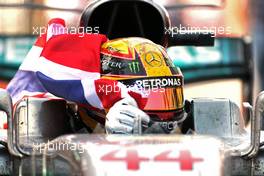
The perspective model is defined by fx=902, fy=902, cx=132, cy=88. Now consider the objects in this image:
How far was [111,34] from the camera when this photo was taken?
3025 millimetres

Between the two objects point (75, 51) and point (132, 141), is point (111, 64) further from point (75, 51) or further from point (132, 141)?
point (132, 141)

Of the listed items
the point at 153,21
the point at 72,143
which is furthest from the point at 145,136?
the point at 153,21

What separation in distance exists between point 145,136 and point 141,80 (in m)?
0.42

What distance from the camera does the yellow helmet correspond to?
2.55 m

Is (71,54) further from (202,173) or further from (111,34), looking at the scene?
(202,173)

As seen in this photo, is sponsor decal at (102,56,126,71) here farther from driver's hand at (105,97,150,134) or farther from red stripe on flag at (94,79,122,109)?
driver's hand at (105,97,150,134)

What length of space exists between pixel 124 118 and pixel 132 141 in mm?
262

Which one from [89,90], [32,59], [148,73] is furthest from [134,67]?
[32,59]

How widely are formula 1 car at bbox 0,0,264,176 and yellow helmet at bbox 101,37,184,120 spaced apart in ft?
0.52

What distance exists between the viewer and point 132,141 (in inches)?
82.6

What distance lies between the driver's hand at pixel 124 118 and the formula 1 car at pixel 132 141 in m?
0.06

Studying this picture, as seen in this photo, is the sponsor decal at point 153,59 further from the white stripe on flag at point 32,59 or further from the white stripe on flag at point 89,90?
the white stripe on flag at point 32,59

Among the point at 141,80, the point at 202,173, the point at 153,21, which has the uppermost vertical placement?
the point at 153,21

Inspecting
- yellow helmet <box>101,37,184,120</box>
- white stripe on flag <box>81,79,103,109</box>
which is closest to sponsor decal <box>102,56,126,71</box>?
yellow helmet <box>101,37,184,120</box>
